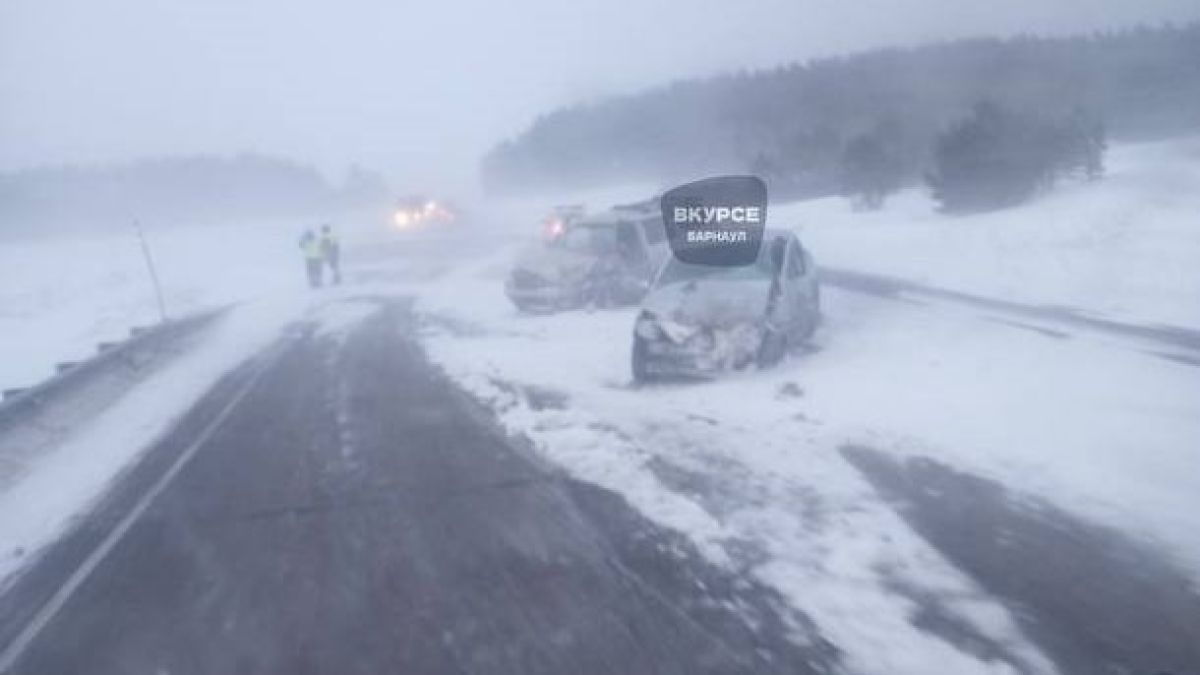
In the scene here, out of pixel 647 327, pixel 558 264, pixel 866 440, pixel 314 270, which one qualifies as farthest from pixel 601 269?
pixel 314 270

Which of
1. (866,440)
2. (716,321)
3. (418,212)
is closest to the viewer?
(866,440)

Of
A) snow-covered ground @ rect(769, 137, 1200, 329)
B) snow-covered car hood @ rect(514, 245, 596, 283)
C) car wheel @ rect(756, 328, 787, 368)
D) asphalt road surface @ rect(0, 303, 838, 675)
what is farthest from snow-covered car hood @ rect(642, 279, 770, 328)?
snow-covered ground @ rect(769, 137, 1200, 329)

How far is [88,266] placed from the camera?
1758 inches

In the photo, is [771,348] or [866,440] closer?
[866,440]

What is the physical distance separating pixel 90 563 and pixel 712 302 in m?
7.64

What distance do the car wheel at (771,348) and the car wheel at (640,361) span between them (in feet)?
4.71

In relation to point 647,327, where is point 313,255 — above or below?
below

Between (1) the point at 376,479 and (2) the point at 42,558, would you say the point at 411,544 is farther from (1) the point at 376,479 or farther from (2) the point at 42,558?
(2) the point at 42,558

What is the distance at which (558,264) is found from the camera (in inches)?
753

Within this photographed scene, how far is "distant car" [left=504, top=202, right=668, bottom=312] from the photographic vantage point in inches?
739

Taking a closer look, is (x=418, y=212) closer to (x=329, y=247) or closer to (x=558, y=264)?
(x=329, y=247)

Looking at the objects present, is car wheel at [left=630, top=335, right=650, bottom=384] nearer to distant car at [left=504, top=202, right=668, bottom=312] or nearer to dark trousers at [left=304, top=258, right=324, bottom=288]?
distant car at [left=504, top=202, right=668, bottom=312]

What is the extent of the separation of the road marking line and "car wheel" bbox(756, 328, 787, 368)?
6.64 m

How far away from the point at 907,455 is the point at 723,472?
176 centimetres
